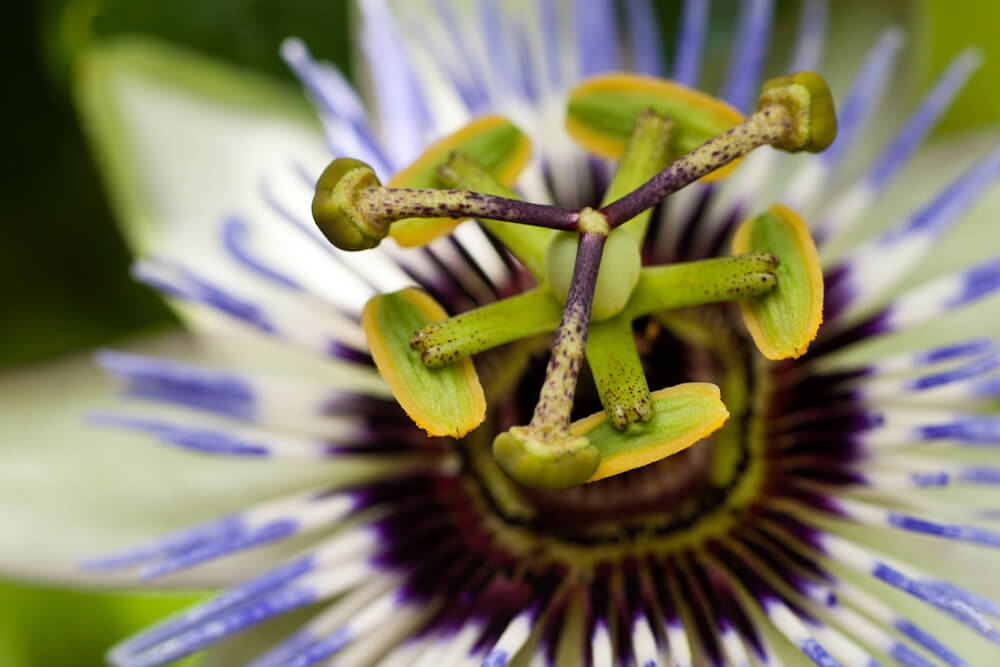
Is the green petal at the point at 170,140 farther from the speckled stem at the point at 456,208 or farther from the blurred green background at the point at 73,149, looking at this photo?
the speckled stem at the point at 456,208

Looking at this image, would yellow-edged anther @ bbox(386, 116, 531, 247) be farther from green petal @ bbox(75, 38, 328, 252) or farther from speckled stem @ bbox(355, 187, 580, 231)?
green petal @ bbox(75, 38, 328, 252)

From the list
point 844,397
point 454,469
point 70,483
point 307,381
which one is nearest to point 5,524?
point 70,483

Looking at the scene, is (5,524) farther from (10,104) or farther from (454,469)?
(10,104)

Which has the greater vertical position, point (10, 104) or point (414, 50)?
point (10, 104)

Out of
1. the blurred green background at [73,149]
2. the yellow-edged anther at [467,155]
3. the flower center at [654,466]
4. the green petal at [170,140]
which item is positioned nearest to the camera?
the yellow-edged anther at [467,155]

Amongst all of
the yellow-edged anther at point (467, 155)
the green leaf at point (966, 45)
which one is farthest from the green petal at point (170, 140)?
the green leaf at point (966, 45)

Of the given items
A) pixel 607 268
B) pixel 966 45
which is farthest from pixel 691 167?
pixel 966 45
